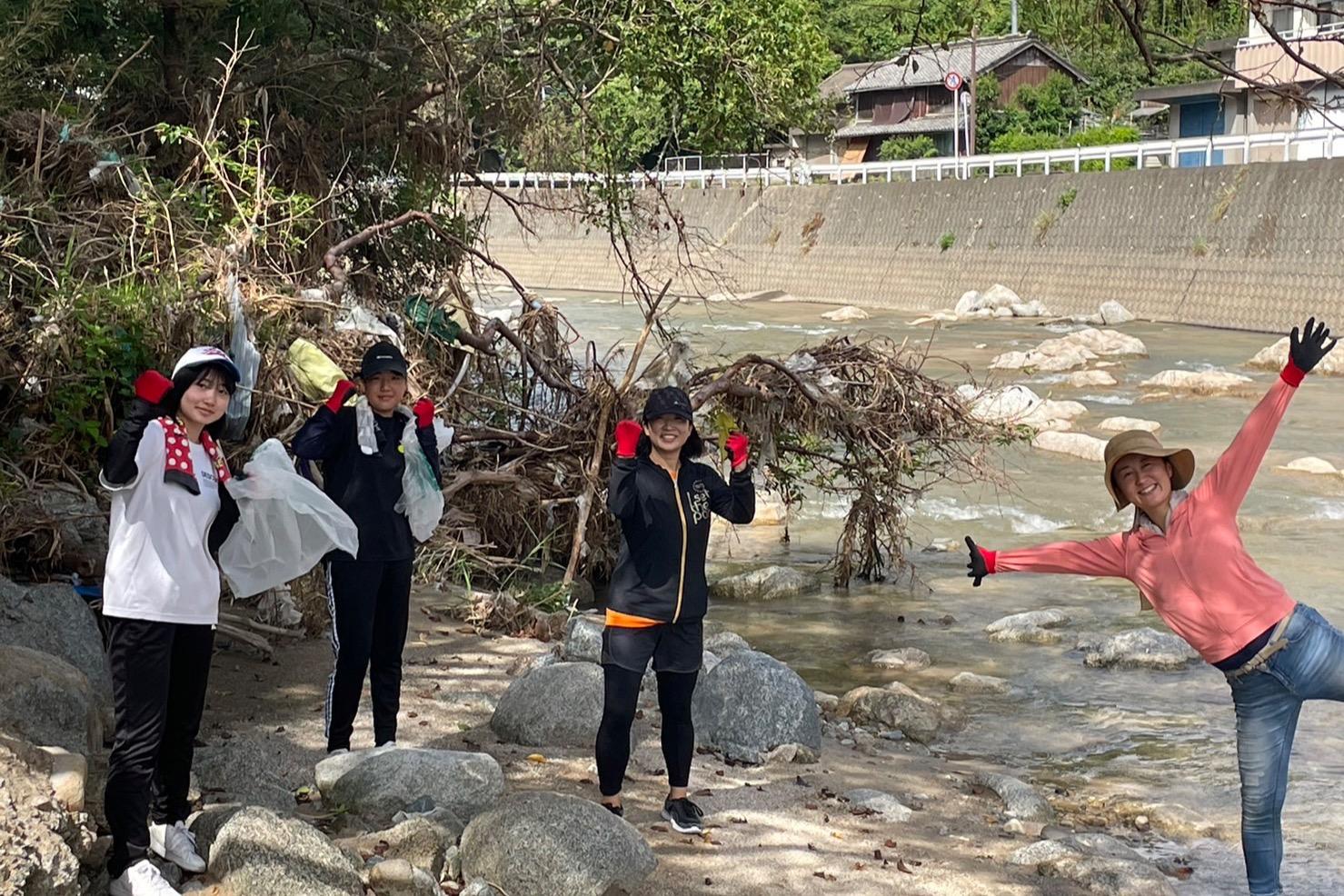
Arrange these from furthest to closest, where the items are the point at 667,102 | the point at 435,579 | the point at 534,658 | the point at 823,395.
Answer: the point at 667,102
the point at 823,395
the point at 435,579
the point at 534,658

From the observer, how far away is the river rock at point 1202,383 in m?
19.9

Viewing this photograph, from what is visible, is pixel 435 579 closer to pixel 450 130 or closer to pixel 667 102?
pixel 450 130

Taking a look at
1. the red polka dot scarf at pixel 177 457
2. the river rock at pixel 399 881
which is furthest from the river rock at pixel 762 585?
the red polka dot scarf at pixel 177 457

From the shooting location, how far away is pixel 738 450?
16.4 ft

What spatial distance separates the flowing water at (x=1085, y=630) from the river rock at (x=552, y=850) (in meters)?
2.04

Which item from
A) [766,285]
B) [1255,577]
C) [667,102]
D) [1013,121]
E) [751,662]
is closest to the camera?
[1255,577]

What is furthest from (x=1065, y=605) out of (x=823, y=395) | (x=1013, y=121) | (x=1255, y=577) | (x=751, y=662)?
(x=1013, y=121)

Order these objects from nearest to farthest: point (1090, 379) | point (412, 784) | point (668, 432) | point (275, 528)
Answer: point (275, 528), point (412, 784), point (668, 432), point (1090, 379)

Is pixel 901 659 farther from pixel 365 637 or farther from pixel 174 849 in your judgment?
pixel 174 849

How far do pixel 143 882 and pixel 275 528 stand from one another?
4.13 ft

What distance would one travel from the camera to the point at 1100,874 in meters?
5.14

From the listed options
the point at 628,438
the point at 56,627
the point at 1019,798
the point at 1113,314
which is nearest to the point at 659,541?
the point at 628,438

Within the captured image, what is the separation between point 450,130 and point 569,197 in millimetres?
1297

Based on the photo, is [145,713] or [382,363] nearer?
[145,713]
